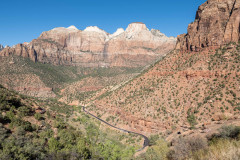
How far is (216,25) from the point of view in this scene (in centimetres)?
4859

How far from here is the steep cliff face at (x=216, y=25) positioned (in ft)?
151

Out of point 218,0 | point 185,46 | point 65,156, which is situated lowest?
Result: point 65,156

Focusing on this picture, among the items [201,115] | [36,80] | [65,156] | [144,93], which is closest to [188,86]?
[201,115]

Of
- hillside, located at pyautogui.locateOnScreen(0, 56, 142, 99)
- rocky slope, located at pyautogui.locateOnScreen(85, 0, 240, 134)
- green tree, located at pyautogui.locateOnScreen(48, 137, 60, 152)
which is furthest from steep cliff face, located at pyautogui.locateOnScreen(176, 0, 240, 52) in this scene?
hillside, located at pyautogui.locateOnScreen(0, 56, 142, 99)

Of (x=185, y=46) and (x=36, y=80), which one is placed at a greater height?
(x=185, y=46)

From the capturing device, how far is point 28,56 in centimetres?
15862

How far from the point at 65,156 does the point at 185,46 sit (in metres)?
54.4

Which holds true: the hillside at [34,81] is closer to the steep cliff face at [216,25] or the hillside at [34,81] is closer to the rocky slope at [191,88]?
the rocky slope at [191,88]

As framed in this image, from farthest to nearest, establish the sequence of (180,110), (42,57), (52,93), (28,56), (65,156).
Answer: (42,57) < (28,56) < (52,93) < (180,110) < (65,156)

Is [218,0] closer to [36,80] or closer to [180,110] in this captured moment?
[180,110]

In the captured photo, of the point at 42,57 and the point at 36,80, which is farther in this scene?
the point at 42,57

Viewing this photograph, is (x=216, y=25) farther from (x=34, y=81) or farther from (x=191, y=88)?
(x=34, y=81)

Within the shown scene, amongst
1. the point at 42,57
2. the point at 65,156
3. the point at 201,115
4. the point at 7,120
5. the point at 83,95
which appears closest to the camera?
the point at 65,156

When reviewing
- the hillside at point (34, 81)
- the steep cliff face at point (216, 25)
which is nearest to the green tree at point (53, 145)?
the steep cliff face at point (216, 25)
